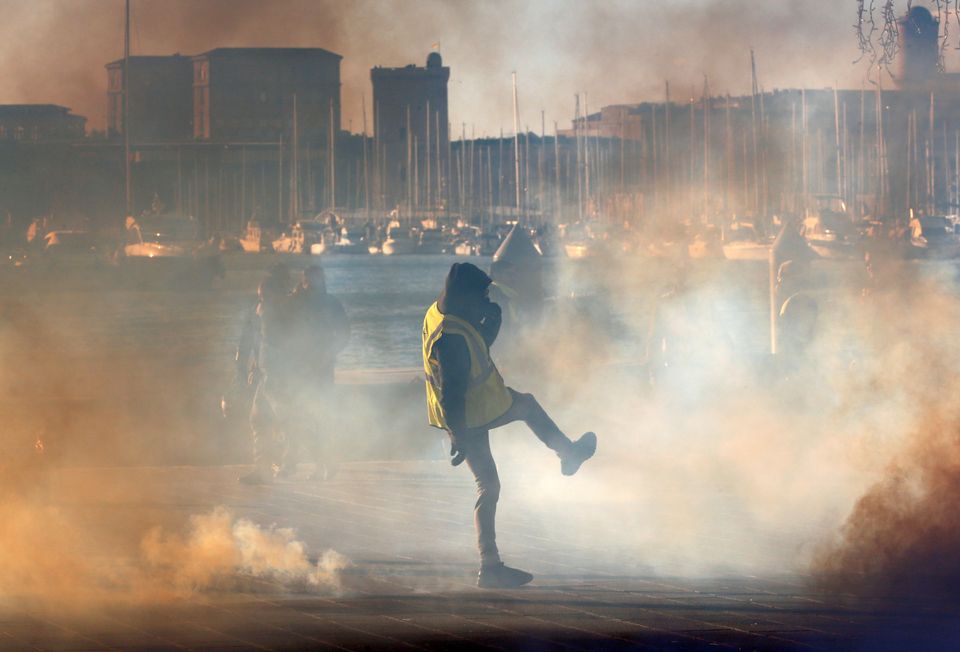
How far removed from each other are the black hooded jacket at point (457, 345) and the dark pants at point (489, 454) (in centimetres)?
13

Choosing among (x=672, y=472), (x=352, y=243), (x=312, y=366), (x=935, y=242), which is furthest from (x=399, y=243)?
(x=672, y=472)

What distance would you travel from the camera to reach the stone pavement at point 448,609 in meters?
4.94

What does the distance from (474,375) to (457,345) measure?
0.15 m

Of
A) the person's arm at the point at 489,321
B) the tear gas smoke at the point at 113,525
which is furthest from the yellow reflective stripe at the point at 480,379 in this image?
the tear gas smoke at the point at 113,525

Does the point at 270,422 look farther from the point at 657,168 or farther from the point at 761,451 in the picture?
the point at 657,168

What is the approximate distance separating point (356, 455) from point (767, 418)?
2.84 metres

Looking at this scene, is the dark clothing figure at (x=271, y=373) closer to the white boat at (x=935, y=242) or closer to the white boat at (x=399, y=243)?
the white boat at (x=935, y=242)

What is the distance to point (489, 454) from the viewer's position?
238 inches

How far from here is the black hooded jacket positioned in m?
5.84

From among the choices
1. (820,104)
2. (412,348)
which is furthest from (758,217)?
(820,104)

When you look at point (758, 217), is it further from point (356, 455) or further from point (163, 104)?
point (163, 104)

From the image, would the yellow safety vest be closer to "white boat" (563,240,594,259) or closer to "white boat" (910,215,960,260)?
"white boat" (910,215,960,260)

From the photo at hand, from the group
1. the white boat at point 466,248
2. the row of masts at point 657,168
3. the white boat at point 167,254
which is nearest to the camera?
the row of masts at point 657,168

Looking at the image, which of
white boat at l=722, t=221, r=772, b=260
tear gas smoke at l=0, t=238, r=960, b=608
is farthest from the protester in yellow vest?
white boat at l=722, t=221, r=772, b=260
